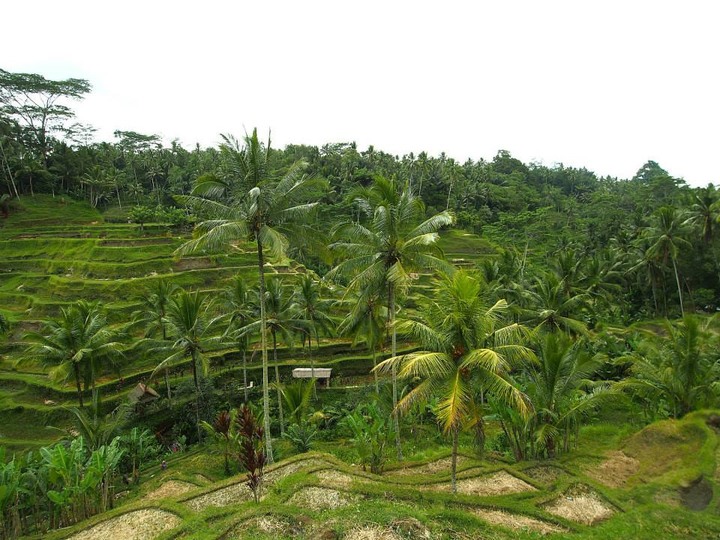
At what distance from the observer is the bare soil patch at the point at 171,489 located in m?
15.0

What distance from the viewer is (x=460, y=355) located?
10812 mm

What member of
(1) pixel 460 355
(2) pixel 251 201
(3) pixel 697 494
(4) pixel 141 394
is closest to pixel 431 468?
(1) pixel 460 355

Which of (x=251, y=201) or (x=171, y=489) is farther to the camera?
(x=171, y=489)

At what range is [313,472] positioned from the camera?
1336 centimetres

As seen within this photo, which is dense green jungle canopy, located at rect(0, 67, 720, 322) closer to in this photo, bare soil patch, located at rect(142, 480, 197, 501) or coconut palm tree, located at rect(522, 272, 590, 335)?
coconut palm tree, located at rect(522, 272, 590, 335)

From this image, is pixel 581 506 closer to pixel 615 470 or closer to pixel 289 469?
pixel 615 470

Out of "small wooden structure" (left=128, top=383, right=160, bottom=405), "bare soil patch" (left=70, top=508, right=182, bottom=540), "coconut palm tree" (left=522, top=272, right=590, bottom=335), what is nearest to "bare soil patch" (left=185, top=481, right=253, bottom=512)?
"bare soil patch" (left=70, top=508, right=182, bottom=540)

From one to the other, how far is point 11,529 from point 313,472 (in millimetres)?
10164

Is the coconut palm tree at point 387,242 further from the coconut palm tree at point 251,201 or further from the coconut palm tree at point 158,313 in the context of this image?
the coconut palm tree at point 158,313

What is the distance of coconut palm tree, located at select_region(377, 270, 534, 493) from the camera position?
10172mm

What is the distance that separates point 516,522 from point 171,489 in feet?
38.1

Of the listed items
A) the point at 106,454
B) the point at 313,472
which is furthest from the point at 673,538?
the point at 106,454

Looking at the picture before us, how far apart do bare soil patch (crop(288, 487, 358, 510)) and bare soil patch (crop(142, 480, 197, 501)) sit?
5.65 metres

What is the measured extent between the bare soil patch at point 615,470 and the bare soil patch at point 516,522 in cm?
572
